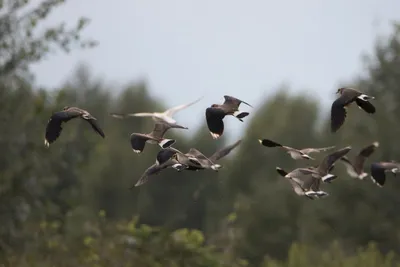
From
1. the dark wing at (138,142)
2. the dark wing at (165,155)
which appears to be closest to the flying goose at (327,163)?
the dark wing at (165,155)

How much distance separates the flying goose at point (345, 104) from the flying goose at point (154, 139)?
0.85m

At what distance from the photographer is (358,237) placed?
69.0 ft

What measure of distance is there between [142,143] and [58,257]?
252 inches

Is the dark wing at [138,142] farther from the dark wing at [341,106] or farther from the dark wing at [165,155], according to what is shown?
the dark wing at [341,106]

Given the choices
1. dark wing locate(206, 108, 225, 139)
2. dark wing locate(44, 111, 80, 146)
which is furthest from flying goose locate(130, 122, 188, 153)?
dark wing locate(44, 111, 80, 146)

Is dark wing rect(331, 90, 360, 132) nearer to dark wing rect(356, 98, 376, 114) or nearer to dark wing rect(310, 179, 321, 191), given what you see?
dark wing rect(356, 98, 376, 114)

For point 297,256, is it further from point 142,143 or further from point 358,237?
point 358,237

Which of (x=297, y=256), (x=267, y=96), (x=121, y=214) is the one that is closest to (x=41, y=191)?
(x=297, y=256)

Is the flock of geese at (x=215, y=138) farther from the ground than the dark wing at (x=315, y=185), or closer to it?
farther from the ground

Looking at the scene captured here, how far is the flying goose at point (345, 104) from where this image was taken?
420cm

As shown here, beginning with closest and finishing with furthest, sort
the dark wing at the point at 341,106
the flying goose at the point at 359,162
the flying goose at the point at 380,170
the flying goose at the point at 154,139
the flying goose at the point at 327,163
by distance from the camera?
1. the flying goose at the point at 154,139
2. the dark wing at the point at 341,106
3. the flying goose at the point at 327,163
4. the flying goose at the point at 380,170
5. the flying goose at the point at 359,162

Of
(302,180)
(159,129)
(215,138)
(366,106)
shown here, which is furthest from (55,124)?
(366,106)

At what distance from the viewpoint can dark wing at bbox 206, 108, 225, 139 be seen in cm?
400

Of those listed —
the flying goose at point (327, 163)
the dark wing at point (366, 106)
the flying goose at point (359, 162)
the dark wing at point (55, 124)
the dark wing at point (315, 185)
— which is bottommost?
the flying goose at point (359, 162)
